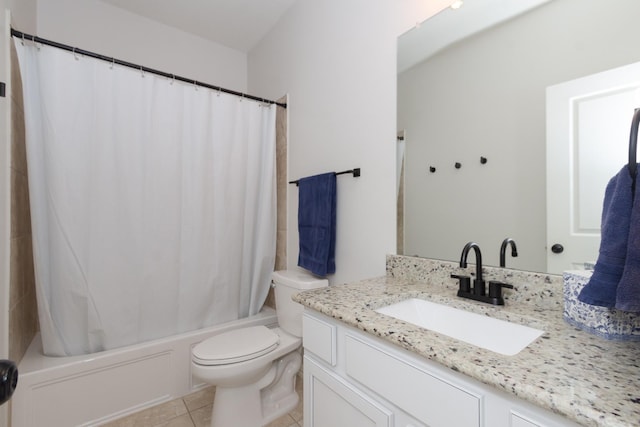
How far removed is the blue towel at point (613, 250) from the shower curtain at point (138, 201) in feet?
5.88

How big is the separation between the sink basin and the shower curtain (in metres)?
1.30

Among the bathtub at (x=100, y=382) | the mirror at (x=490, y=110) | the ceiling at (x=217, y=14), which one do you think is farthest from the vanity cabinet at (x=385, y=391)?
the ceiling at (x=217, y=14)

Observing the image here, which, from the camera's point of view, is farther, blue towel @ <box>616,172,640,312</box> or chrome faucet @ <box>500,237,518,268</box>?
chrome faucet @ <box>500,237,518,268</box>

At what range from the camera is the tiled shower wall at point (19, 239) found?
1.33 metres

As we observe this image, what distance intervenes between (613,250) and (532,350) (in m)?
0.26

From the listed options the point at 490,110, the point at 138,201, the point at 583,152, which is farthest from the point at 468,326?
the point at 138,201

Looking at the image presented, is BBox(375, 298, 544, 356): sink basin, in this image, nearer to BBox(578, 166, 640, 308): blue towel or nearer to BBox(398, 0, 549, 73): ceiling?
BBox(578, 166, 640, 308): blue towel

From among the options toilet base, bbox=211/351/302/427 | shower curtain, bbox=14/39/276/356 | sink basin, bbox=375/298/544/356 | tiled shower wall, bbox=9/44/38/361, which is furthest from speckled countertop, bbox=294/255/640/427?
tiled shower wall, bbox=9/44/38/361

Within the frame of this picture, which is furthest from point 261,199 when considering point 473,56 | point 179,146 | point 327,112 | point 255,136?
point 473,56

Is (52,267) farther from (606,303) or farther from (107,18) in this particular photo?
(606,303)

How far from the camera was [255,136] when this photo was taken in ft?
6.83

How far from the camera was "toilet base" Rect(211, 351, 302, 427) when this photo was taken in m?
1.42

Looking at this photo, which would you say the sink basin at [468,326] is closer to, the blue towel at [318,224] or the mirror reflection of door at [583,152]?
the mirror reflection of door at [583,152]

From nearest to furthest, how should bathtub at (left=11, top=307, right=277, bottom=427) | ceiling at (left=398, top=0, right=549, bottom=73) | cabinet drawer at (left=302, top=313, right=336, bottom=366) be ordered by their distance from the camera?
cabinet drawer at (left=302, top=313, right=336, bottom=366) < ceiling at (left=398, top=0, right=549, bottom=73) < bathtub at (left=11, top=307, right=277, bottom=427)
